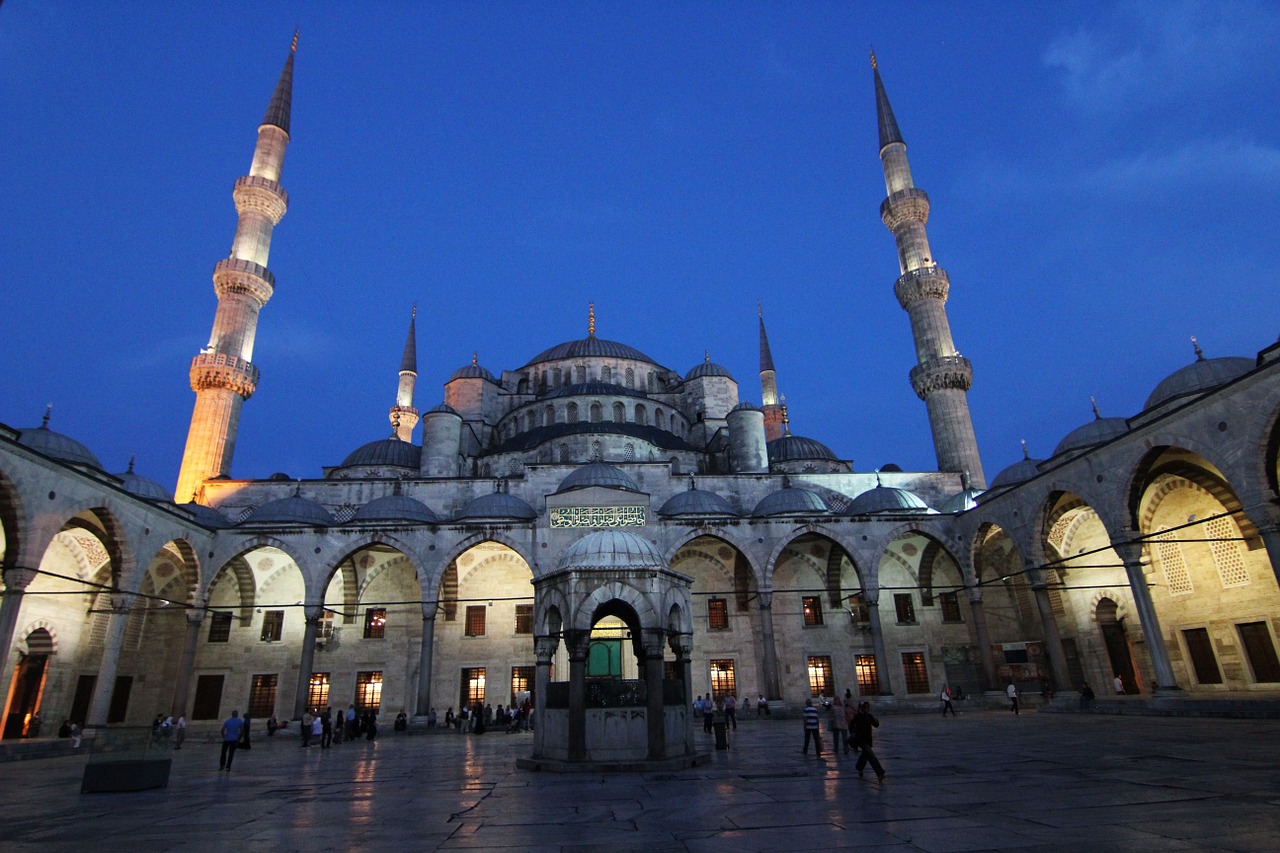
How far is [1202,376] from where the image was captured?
1764cm

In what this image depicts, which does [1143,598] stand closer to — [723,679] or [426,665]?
[723,679]

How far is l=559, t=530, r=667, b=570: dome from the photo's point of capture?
374 inches

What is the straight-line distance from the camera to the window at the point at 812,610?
23.0m

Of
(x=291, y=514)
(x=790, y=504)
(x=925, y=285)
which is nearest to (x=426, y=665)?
(x=291, y=514)

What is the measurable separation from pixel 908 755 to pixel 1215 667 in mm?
13456

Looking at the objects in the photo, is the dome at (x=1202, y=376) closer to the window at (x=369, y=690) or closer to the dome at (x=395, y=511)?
the dome at (x=395, y=511)

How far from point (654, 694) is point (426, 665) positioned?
487 inches

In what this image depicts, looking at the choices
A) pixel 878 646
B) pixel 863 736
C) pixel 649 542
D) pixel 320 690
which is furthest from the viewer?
pixel 320 690

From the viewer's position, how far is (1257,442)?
12.2 meters

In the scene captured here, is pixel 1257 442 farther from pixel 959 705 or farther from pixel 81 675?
pixel 81 675

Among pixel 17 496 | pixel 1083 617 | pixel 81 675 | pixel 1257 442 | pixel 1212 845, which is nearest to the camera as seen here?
pixel 1212 845

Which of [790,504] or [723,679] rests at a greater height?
[790,504]

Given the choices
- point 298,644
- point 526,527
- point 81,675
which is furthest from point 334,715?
point 526,527

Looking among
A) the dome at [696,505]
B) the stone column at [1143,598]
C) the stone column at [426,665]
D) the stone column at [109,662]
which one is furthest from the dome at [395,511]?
the stone column at [1143,598]
